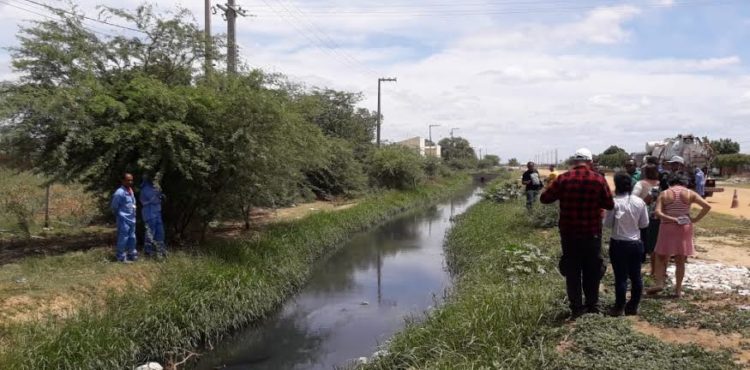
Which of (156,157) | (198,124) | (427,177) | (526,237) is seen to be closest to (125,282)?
(156,157)

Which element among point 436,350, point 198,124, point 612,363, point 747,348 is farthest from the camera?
point 198,124

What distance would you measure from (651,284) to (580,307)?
2.39 m

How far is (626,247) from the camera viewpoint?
22.0ft

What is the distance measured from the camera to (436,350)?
7047mm

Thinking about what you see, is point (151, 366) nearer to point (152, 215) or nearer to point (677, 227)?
point (152, 215)

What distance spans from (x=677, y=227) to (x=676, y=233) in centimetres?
8

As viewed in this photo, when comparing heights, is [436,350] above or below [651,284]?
below

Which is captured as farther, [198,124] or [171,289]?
[198,124]

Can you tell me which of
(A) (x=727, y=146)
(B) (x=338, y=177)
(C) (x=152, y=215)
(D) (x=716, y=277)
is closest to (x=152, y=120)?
(C) (x=152, y=215)

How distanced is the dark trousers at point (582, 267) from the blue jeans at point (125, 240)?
759cm

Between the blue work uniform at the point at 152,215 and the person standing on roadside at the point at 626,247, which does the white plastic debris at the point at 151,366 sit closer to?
the blue work uniform at the point at 152,215

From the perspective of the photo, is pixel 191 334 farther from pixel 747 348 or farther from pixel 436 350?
pixel 747 348

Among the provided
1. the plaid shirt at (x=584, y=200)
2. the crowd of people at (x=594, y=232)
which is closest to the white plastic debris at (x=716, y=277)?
the crowd of people at (x=594, y=232)

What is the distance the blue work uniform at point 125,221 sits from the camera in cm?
1048
